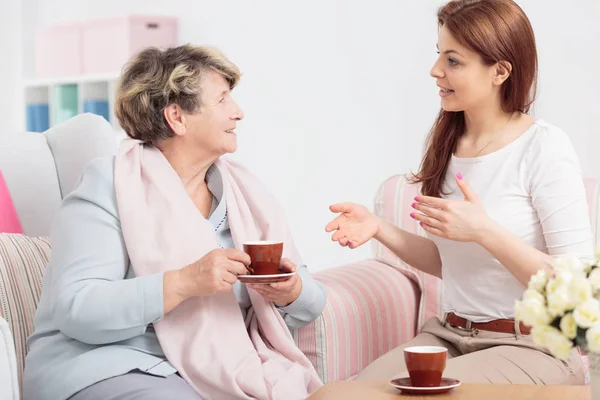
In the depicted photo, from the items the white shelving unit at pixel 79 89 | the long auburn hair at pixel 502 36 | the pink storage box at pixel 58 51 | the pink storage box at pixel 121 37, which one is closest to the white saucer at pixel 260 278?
the long auburn hair at pixel 502 36

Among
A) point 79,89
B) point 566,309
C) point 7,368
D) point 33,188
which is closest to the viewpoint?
A: point 566,309

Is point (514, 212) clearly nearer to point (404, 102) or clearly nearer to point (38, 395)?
point (38, 395)

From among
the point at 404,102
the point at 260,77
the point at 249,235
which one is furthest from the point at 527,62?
the point at 260,77

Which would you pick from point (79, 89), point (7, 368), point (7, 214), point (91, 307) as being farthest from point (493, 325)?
point (79, 89)

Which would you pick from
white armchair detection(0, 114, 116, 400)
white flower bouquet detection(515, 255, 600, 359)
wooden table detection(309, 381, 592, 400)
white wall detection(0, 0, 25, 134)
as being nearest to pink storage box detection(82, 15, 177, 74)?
white wall detection(0, 0, 25, 134)

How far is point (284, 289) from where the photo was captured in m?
1.90

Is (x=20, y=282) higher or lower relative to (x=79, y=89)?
lower

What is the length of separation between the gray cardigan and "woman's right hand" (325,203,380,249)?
1.38 ft

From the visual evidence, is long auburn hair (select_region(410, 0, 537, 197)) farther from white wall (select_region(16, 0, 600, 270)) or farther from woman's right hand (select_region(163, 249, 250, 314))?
white wall (select_region(16, 0, 600, 270))

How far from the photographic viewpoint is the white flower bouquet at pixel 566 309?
47.1 inches

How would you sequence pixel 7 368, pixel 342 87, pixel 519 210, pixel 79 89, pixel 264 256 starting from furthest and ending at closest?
pixel 79 89, pixel 342 87, pixel 519 210, pixel 264 256, pixel 7 368

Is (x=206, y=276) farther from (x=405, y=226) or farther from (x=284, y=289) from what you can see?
(x=405, y=226)

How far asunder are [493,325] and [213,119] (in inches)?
30.4

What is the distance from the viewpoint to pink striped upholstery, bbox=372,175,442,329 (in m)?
2.48
